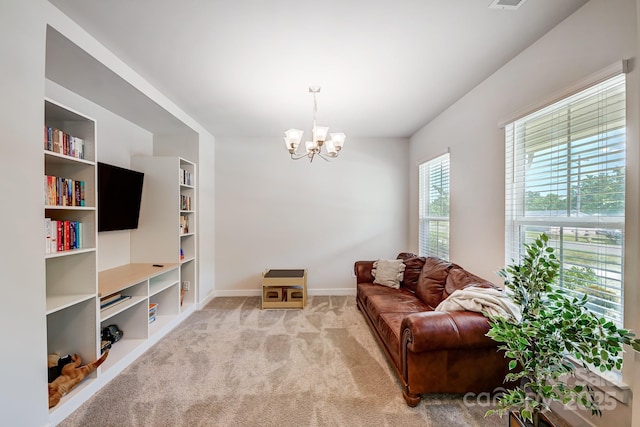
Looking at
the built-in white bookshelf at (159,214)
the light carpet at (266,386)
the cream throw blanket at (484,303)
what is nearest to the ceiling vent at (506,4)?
the cream throw blanket at (484,303)

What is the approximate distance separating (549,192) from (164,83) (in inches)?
135

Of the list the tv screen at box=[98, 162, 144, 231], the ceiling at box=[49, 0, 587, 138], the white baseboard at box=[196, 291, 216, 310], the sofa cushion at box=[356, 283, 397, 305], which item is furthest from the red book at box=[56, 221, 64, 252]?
the sofa cushion at box=[356, 283, 397, 305]

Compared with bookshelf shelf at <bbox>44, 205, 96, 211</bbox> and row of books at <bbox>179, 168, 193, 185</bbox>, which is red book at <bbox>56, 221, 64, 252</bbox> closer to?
bookshelf shelf at <bbox>44, 205, 96, 211</bbox>

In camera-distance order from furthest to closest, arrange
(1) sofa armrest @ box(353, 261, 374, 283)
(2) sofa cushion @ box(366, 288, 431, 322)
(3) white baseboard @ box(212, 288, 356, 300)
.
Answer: (3) white baseboard @ box(212, 288, 356, 300), (1) sofa armrest @ box(353, 261, 374, 283), (2) sofa cushion @ box(366, 288, 431, 322)

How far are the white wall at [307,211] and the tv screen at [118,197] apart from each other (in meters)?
1.31

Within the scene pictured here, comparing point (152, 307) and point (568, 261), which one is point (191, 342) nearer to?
point (152, 307)

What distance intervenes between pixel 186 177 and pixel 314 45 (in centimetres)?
242

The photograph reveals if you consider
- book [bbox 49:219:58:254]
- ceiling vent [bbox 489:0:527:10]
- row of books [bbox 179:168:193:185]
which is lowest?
book [bbox 49:219:58:254]

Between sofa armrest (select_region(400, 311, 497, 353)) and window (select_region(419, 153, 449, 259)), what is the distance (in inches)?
60.6

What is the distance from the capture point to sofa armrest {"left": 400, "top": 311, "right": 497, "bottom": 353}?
1.71 metres

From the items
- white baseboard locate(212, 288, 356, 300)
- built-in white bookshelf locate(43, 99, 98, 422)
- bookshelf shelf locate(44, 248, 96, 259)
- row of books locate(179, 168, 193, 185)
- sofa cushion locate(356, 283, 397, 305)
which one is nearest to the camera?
bookshelf shelf locate(44, 248, 96, 259)

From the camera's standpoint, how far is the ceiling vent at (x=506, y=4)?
59.8 inches

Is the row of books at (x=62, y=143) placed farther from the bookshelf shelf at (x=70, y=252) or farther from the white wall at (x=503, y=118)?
the white wall at (x=503, y=118)

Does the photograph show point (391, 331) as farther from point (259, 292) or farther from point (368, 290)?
point (259, 292)
